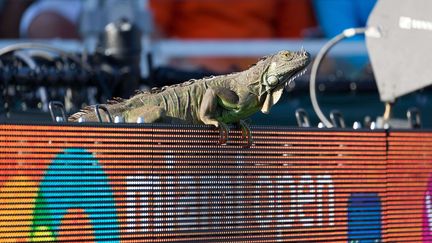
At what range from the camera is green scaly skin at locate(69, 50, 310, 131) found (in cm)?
398

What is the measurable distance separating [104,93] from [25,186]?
3356mm

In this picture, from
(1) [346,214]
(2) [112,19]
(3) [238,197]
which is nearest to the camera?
(3) [238,197]

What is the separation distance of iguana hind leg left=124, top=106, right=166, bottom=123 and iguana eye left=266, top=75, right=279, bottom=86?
1.25 ft

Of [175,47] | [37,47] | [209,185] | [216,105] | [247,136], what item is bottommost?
[209,185]

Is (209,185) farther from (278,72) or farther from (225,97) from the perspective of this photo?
(278,72)

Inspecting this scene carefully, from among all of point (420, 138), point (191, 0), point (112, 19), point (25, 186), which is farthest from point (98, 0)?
point (25, 186)

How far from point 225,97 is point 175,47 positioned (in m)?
6.65

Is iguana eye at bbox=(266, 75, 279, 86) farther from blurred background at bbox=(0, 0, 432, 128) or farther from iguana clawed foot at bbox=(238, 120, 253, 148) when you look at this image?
blurred background at bbox=(0, 0, 432, 128)

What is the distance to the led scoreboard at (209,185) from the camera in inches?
136

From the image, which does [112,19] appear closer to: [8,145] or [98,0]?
[98,0]

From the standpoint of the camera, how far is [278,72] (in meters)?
4.03

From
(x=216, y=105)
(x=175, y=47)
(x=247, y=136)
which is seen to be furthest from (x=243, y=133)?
(x=175, y=47)

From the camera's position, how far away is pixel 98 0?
10.1 m

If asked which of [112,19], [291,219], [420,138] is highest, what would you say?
[112,19]
